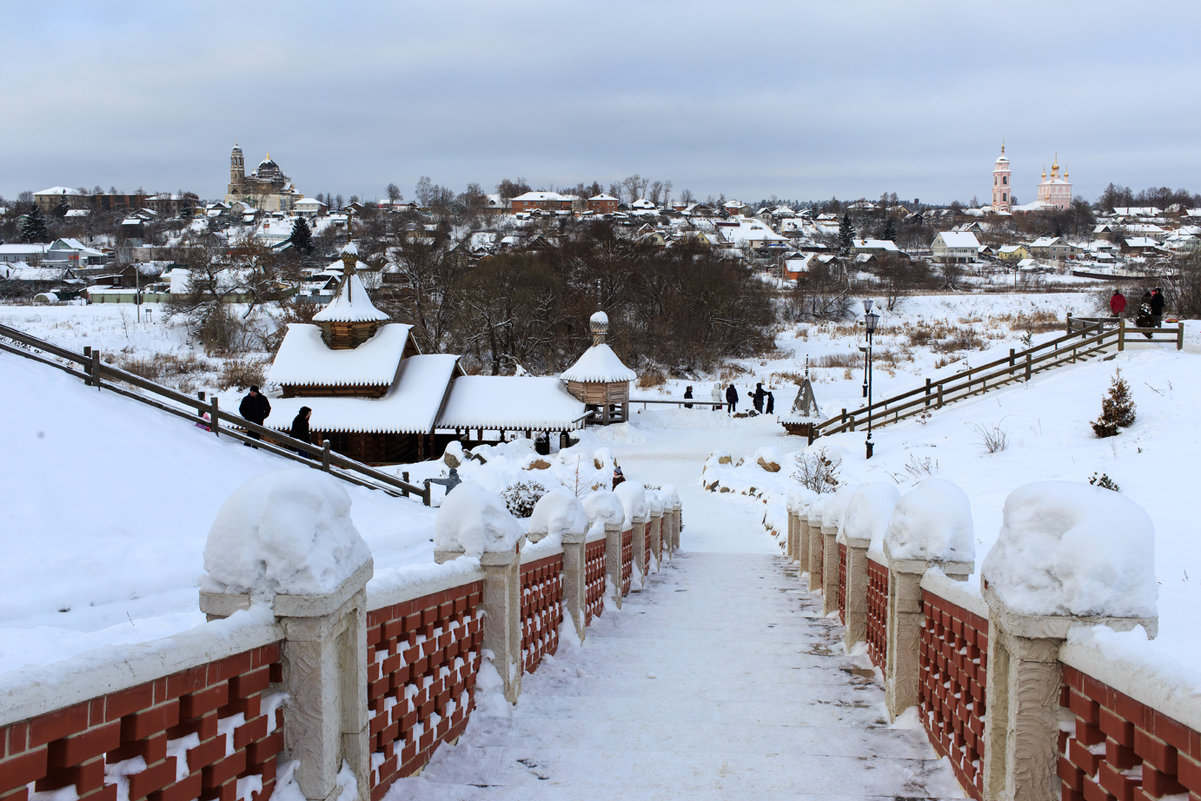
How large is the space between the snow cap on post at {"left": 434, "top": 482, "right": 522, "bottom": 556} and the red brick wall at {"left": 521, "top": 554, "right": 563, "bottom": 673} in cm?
71

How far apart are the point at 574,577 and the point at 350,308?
2688 centimetres

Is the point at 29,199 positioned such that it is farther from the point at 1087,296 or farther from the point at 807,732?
the point at 807,732

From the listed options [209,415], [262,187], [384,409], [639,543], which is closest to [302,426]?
[209,415]

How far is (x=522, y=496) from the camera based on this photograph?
16.5 meters

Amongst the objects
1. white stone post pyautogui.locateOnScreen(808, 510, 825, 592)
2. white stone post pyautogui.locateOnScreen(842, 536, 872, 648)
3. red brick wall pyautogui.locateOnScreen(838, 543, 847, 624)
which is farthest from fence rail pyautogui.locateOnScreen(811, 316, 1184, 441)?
white stone post pyautogui.locateOnScreen(842, 536, 872, 648)

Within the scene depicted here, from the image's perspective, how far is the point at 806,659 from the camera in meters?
6.96

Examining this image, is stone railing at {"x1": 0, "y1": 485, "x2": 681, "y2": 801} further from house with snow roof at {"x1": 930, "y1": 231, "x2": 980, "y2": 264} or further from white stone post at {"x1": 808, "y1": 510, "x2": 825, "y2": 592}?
house with snow roof at {"x1": 930, "y1": 231, "x2": 980, "y2": 264}

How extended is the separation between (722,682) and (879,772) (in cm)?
176

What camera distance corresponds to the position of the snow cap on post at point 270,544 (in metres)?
3.10

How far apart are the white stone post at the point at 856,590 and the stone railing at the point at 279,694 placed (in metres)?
2.73

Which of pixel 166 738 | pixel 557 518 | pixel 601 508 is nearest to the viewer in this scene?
pixel 166 738

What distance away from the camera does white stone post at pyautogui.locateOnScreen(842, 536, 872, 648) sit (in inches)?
274

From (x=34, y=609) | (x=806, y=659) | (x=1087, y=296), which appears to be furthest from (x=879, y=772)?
(x=1087, y=296)

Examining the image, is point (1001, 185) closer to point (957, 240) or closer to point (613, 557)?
point (957, 240)
